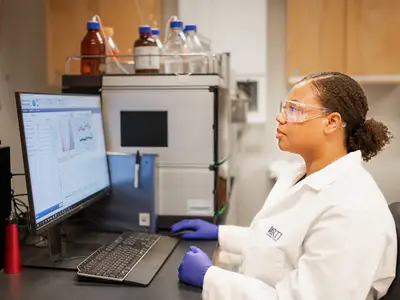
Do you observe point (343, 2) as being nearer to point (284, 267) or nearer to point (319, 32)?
point (319, 32)

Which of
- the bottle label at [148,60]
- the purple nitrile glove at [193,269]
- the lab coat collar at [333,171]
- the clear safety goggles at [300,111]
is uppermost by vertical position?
the bottle label at [148,60]

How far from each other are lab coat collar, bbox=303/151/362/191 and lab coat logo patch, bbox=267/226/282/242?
15 cm

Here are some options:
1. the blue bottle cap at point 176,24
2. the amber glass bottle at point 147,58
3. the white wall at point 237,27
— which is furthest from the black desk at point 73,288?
the white wall at point 237,27

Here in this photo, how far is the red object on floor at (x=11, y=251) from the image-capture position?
1.30 m

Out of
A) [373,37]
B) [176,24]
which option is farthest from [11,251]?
[373,37]

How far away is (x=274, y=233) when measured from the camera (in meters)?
1.23

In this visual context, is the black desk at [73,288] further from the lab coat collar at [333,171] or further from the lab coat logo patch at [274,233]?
the lab coat collar at [333,171]

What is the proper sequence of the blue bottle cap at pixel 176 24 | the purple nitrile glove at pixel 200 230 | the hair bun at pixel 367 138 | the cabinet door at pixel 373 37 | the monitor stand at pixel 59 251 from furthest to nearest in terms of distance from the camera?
the cabinet door at pixel 373 37 → the blue bottle cap at pixel 176 24 → the purple nitrile glove at pixel 200 230 → the monitor stand at pixel 59 251 → the hair bun at pixel 367 138

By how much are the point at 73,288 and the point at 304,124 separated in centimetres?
74

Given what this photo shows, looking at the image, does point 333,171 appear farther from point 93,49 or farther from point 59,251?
point 93,49

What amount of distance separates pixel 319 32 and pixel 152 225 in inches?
58.8

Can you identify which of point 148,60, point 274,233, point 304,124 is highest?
point 148,60

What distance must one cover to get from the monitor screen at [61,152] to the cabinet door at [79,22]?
954 mm

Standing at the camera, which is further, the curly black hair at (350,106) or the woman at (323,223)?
the curly black hair at (350,106)
